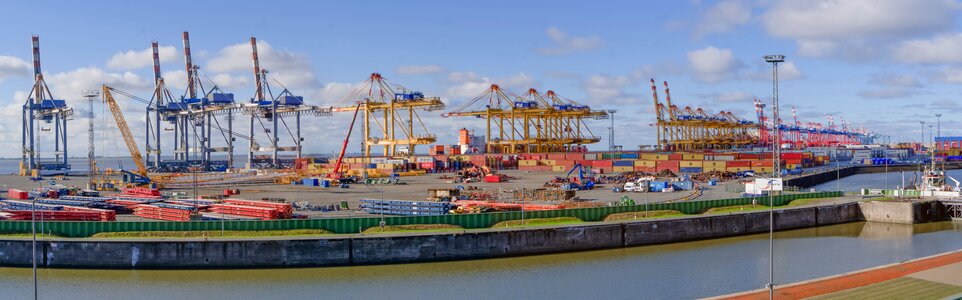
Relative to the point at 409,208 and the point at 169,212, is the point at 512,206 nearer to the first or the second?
the point at 409,208

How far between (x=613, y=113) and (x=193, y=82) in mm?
77564

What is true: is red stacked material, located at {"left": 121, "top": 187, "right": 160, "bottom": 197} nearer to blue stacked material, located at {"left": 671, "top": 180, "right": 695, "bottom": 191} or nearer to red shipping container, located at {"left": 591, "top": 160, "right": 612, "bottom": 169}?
blue stacked material, located at {"left": 671, "top": 180, "right": 695, "bottom": 191}

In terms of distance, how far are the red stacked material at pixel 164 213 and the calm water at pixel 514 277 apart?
965cm

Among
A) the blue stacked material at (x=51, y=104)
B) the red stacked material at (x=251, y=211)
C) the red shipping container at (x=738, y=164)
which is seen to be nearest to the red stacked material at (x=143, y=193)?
the red stacked material at (x=251, y=211)

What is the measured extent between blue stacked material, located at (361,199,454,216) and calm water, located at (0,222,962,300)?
9.41m

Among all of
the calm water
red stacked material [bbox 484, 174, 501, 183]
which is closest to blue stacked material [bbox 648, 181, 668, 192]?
red stacked material [bbox 484, 174, 501, 183]

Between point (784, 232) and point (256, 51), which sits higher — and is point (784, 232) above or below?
below

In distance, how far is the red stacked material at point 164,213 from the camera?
40.0m

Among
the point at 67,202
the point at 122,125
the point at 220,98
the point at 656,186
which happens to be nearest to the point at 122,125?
the point at 122,125

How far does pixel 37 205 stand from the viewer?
152 feet

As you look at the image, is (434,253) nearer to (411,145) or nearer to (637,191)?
(637,191)

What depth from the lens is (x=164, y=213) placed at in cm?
4112

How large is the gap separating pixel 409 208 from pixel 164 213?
1328 centimetres

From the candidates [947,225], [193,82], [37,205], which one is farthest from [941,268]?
[193,82]
